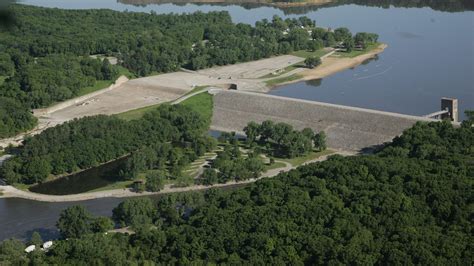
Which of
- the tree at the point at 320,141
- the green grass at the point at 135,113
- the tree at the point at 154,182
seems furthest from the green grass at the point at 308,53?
the tree at the point at 154,182

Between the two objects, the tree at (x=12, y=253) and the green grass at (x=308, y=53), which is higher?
the green grass at (x=308, y=53)

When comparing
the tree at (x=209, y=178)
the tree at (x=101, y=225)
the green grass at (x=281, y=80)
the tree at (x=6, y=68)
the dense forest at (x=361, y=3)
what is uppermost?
the dense forest at (x=361, y=3)

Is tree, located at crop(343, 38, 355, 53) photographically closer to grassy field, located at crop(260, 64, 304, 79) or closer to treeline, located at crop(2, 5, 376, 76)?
treeline, located at crop(2, 5, 376, 76)

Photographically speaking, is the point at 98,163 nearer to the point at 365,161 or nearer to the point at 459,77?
the point at 365,161

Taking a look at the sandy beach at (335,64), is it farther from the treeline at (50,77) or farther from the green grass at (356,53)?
the treeline at (50,77)

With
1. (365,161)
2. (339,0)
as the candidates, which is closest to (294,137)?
(365,161)

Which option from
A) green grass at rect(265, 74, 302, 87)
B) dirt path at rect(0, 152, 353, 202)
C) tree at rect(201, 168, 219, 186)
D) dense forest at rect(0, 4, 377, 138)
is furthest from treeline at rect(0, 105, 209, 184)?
green grass at rect(265, 74, 302, 87)
